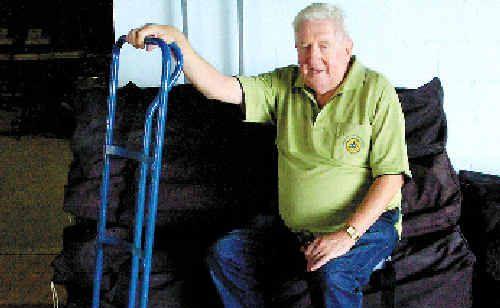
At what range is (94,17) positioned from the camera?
22.8ft

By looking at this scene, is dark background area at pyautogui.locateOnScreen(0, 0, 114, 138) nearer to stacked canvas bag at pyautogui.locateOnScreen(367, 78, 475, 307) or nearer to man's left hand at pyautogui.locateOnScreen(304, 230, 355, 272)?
stacked canvas bag at pyautogui.locateOnScreen(367, 78, 475, 307)

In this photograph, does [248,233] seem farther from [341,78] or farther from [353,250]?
[341,78]

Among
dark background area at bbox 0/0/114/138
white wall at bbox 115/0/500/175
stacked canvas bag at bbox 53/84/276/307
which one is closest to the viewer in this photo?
stacked canvas bag at bbox 53/84/276/307

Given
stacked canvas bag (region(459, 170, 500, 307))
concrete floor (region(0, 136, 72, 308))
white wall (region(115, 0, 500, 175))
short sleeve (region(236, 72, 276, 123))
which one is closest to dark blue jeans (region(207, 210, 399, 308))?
short sleeve (region(236, 72, 276, 123))

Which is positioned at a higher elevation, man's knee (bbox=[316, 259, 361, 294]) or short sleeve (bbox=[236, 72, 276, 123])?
short sleeve (bbox=[236, 72, 276, 123])

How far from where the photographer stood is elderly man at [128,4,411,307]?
6.15 ft

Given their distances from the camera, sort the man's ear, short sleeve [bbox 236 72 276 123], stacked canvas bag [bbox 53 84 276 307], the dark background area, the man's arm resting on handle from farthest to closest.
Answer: the dark background area → stacked canvas bag [bbox 53 84 276 307] → short sleeve [bbox 236 72 276 123] → the man's ear → the man's arm resting on handle

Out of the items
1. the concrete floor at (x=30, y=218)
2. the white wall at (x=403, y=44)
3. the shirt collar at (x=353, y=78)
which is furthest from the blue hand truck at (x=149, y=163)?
the concrete floor at (x=30, y=218)

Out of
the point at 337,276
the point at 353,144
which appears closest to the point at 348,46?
the point at 353,144

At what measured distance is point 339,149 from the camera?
199 cm

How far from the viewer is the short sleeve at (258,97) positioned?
2.16 meters

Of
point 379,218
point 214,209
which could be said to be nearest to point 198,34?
point 214,209

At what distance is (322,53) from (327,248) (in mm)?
622

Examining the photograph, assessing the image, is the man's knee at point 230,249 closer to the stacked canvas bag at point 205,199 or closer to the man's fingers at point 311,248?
the stacked canvas bag at point 205,199
